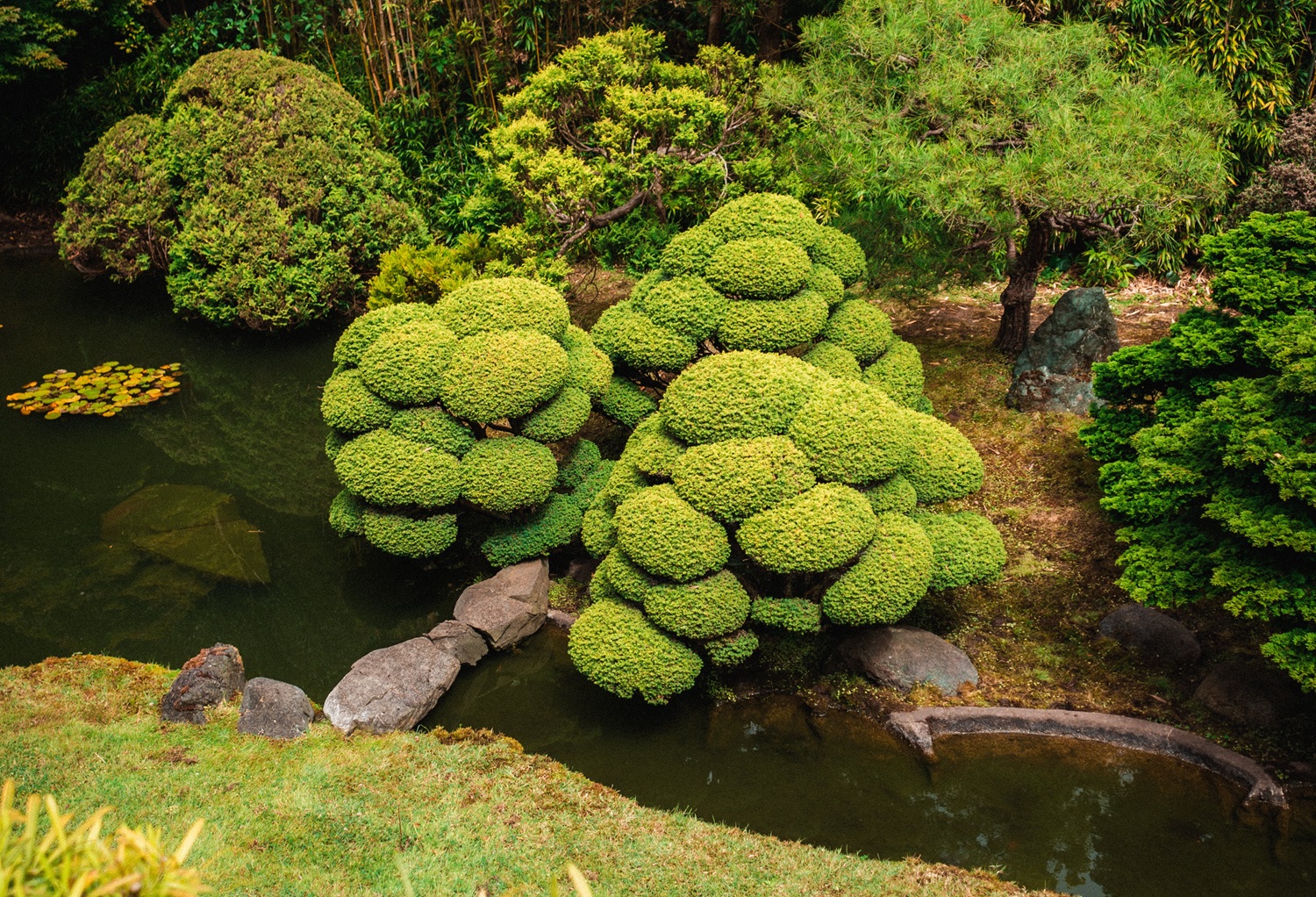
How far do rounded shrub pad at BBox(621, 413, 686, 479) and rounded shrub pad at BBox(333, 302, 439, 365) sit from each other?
7.29ft

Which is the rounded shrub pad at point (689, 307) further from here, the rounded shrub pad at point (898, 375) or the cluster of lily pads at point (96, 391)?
the cluster of lily pads at point (96, 391)

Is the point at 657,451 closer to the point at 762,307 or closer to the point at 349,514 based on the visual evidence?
the point at 762,307

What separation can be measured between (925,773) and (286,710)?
415 cm

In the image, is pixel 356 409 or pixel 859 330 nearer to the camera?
pixel 356 409

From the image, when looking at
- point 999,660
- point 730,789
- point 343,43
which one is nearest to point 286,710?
point 730,789

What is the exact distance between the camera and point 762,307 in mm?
7977

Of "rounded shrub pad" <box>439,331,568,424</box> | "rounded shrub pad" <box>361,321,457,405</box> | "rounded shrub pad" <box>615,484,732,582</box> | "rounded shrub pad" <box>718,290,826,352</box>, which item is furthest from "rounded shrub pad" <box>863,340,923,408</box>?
"rounded shrub pad" <box>361,321,457,405</box>

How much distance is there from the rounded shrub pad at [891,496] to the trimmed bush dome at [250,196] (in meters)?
8.94

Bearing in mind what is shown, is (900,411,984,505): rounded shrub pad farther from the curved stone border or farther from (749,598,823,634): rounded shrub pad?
the curved stone border

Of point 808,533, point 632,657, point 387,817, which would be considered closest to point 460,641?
point 632,657

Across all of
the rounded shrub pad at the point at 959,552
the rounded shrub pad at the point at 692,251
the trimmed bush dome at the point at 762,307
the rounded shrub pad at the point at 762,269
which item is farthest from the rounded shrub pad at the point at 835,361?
the rounded shrub pad at the point at 959,552

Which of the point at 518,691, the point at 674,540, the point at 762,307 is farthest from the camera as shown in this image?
the point at 762,307

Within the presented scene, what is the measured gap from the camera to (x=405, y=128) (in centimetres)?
1557

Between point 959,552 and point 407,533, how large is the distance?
4173 millimetres
